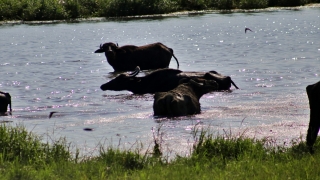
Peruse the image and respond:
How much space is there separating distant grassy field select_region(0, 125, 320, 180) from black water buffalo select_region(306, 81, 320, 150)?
0.16 m

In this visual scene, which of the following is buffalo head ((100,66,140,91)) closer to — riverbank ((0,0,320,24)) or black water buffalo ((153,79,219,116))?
black water buffalo ((153,79,219,116))

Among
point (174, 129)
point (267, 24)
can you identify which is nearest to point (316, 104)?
point (174, 129)

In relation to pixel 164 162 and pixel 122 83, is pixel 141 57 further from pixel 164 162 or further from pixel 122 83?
pixel 164 162

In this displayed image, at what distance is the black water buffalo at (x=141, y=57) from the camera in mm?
20516

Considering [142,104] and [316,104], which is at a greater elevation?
[316,104]

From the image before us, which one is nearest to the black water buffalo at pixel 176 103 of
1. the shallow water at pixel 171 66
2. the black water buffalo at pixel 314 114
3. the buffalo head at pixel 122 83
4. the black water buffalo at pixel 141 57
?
the shallow water at pixel 171 66

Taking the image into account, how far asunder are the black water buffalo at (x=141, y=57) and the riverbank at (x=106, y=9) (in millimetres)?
21131

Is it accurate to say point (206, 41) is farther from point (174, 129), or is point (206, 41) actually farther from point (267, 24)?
point (174, 129)

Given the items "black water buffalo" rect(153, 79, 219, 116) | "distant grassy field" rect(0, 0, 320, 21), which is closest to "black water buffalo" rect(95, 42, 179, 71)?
"black water buffalo" rect(153, 79, 219, 116)

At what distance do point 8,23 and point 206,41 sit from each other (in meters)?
15.7

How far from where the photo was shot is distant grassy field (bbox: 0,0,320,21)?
140 feet

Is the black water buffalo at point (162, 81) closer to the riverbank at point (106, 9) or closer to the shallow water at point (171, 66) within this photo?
the shallow water at point (171, 66)

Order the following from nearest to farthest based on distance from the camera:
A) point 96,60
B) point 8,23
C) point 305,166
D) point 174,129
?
1. point 305,166
2. point 174,129
3. point 96,60
4. point 8,23

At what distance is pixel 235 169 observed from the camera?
751 cm
